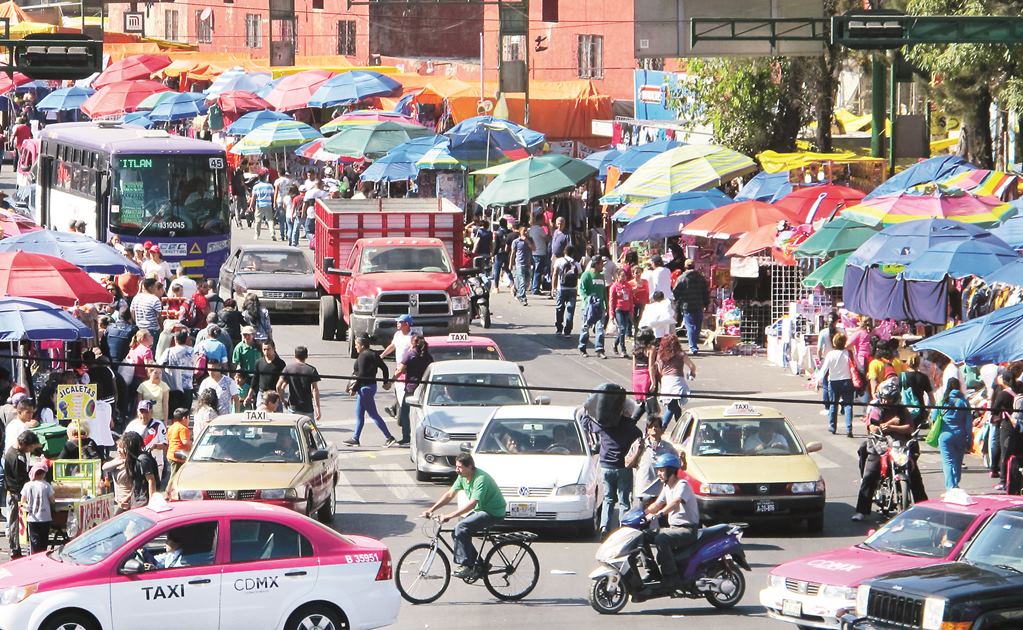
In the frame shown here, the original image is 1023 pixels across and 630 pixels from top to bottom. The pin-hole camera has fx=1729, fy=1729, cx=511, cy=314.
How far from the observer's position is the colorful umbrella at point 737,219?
30922 mm

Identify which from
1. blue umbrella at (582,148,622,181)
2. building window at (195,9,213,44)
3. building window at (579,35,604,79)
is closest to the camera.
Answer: blue umbrella at (582,148,622,181)

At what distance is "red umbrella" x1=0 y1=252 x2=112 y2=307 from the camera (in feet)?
70.9

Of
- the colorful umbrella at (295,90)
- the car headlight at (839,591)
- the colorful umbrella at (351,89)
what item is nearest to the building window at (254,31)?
the colorful umbrella at (295,90)

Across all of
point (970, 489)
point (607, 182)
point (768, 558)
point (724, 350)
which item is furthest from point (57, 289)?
point (607, 182)

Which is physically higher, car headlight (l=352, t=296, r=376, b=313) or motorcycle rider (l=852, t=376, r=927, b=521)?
car headlight (l=352, t=296, r=376, b=313)

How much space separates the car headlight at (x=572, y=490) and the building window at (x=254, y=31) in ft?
255

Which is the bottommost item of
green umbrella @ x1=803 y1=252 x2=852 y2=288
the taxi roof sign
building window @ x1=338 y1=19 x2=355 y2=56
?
the taxi roof sign

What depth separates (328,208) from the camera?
3272 cm

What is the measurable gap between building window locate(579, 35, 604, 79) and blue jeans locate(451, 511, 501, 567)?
51.3 meters

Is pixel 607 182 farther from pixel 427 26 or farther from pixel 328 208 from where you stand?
pixel 427 26

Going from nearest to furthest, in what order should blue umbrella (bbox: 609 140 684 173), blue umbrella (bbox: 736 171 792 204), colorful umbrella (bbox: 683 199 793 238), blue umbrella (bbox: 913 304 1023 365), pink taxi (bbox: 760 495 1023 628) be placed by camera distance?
1. pink taxi (bbox: 760 495 1023 628)
2. blue umbrella (bbox: 913 304 1023 365)
3. colorful umbrella (bbox: 683 199 793 238)
4. blue umbrella (bbox: 736 171 792 204)
5. blue umbrella (bbox: 609 140 684 173)

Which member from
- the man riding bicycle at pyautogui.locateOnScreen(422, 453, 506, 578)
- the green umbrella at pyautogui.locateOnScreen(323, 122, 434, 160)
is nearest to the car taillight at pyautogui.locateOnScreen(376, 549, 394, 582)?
the man riding bicycle at pyautogui.locateOnScreen(422, 453, 506, 578)

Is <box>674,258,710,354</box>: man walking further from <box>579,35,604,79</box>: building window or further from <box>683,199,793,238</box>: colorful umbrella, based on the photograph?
<box>579,35,604,79</box>: building window

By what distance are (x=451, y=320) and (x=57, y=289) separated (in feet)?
29.1
